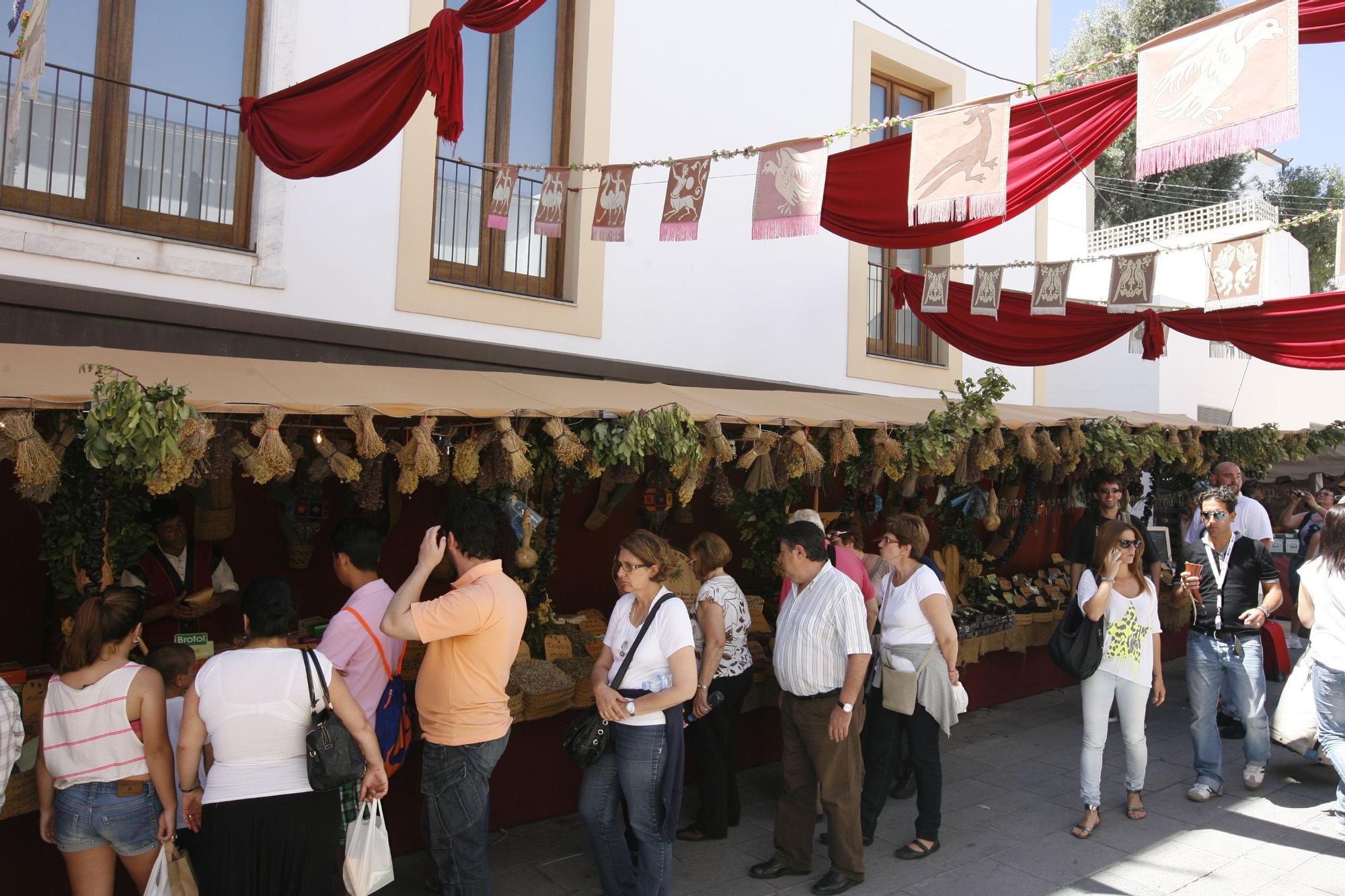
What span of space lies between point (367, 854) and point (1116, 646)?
397 centimetres

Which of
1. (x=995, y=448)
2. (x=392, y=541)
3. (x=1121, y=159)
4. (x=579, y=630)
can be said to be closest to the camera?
(x=392, y=541)

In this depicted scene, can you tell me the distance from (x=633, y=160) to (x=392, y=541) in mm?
3892

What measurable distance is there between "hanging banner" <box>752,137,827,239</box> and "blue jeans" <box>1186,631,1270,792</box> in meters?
3.62

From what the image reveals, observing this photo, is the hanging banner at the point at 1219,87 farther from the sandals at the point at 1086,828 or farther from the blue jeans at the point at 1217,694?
the sandals at the point at 1086,828

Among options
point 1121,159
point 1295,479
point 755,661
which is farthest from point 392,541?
point 1121,159

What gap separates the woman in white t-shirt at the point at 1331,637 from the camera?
5.07 m

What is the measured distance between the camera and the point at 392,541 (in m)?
5.74

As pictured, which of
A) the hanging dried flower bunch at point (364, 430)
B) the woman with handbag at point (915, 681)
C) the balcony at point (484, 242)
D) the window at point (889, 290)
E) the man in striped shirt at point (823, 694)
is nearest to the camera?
the hanging dried flower bunch at point (364, 430)

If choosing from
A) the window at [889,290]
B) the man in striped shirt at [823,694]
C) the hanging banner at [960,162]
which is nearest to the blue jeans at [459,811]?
the man in striped shirt at [823,694]

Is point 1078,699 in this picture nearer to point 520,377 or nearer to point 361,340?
point 520,377

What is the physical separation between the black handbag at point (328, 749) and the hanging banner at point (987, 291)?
687 centimetres

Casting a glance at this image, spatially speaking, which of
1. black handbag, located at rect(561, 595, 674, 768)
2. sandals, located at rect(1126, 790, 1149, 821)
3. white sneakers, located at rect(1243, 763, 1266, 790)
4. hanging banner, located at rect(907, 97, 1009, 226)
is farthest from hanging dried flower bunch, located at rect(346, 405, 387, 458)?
white sneakers, located at rect(1243, 763, 1266, 790)

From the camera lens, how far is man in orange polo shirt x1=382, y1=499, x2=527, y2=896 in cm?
361

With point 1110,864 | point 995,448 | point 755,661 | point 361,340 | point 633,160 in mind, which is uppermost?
point 633,160
